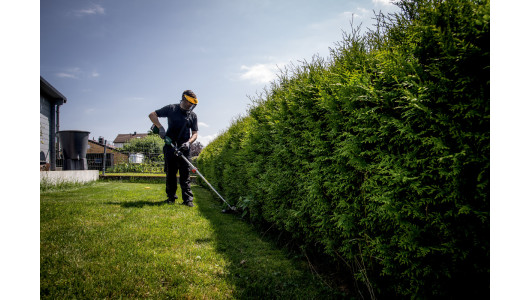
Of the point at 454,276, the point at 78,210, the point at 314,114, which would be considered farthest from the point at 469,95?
the point at 78,210

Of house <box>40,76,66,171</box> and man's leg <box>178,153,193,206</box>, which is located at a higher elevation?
house <box>40,76,66,171</box>

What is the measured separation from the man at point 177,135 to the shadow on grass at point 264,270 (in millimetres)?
2104

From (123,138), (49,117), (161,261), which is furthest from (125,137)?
(161,261)

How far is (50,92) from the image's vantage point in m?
13.0

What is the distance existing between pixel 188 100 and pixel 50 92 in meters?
12.2

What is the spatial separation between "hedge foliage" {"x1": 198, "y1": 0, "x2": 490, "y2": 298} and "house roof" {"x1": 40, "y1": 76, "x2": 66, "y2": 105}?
49.3 feet

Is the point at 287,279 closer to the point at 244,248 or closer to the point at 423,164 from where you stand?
the point at 244,248

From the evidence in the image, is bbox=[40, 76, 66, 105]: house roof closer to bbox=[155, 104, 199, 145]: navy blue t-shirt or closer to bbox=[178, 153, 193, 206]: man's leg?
bbox=[155, 104, 199, 145]: navy blue t-shirt

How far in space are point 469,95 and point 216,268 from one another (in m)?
2.66

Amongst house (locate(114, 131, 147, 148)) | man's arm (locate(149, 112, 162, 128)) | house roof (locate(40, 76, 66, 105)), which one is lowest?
man's arm (locate(149, 112, 162, 128))

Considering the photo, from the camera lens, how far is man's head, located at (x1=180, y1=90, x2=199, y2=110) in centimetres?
572

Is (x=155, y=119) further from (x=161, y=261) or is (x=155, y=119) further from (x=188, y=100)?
(x=161, y=261)

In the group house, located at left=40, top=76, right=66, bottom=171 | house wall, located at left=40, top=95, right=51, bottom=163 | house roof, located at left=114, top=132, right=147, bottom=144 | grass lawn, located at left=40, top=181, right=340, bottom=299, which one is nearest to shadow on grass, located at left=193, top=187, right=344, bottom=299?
grass lawn, located at left=40, top=181, right=340, bottom=299

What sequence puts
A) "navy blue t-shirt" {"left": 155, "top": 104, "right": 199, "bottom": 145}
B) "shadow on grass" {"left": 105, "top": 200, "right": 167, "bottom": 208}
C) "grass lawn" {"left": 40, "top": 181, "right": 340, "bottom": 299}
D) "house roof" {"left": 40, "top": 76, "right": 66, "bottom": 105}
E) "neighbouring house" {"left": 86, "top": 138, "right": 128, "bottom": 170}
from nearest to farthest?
"grass lawn" {"left": 40, "top": 181, "right": 340, "bottom": 299}
"shadow on grass" {"left": 105, "top": 200, "right": 167, "bottom": 208}
"navy blue t-shirt" {"left": 155, "top": 104, "right": 199, "bottom": 145}
"house roof" {"left": 40, "top": 76, "right": 66, "bottom": 105}
"neighbouring house" {"left": 86, "top": 138, "right": 128, "bottom": 170}
